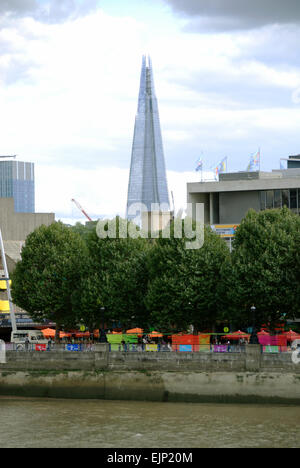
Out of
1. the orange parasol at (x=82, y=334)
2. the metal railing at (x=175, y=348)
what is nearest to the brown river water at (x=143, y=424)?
the metal railing at (x=175, y=348)

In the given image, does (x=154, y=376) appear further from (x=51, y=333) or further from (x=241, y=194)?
(x=241, y=194)

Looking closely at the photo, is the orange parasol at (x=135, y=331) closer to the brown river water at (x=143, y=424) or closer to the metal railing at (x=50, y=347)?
the metal railing at (x=50, y=347)

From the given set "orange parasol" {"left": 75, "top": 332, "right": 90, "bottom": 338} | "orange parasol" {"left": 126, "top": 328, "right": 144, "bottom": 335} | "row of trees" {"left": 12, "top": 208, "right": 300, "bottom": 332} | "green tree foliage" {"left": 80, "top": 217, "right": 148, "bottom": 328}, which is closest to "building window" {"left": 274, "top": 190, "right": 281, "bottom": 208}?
"row of trees" {"left": 12, "top": 208, "right": 300, "bottom": 332}

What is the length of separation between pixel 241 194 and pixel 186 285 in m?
31.0

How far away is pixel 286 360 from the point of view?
63.4m

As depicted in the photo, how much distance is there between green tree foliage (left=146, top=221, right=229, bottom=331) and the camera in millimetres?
75562

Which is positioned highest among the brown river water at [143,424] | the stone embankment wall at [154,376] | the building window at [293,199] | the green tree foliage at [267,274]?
the building window at [293,199]

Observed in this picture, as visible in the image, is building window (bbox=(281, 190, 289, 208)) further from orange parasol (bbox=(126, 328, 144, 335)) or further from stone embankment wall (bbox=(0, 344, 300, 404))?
stone embankment wall (bbox=(0, 344, 300, 404))

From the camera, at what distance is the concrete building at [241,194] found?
102 metres

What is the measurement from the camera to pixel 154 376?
6606 centimetres

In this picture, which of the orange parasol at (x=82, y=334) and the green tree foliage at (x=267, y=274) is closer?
the green tree foliage at (x=267, y=274)

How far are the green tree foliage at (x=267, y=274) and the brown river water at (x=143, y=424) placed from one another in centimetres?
1242

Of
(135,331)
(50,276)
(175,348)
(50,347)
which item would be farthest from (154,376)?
(50,276)
